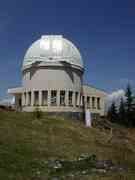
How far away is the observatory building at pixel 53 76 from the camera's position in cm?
4156

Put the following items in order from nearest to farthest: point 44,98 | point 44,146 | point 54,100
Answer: point 44,146
point 54,100
point 44,98

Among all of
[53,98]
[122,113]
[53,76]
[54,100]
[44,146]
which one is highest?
[53,76]

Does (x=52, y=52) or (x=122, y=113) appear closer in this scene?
(x=52, y=52)

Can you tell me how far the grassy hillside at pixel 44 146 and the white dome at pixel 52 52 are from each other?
678 inches

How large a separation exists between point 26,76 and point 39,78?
3.10m

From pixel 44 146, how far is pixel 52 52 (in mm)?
27059

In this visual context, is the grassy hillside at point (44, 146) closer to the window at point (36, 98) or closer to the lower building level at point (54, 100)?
the lower building level at point (54, 100)

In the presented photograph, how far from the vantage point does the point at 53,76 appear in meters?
41.5

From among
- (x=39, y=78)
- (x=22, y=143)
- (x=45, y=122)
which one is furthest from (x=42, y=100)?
(x=22, y=143)

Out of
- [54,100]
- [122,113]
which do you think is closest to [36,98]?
[54,100]

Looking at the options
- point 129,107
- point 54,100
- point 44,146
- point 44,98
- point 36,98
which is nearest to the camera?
point 44,146

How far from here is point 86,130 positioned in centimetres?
2406

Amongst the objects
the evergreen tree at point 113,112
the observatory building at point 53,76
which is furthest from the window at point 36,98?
the evergreen tree at point 113,112

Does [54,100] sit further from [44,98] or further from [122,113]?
[122,113]
